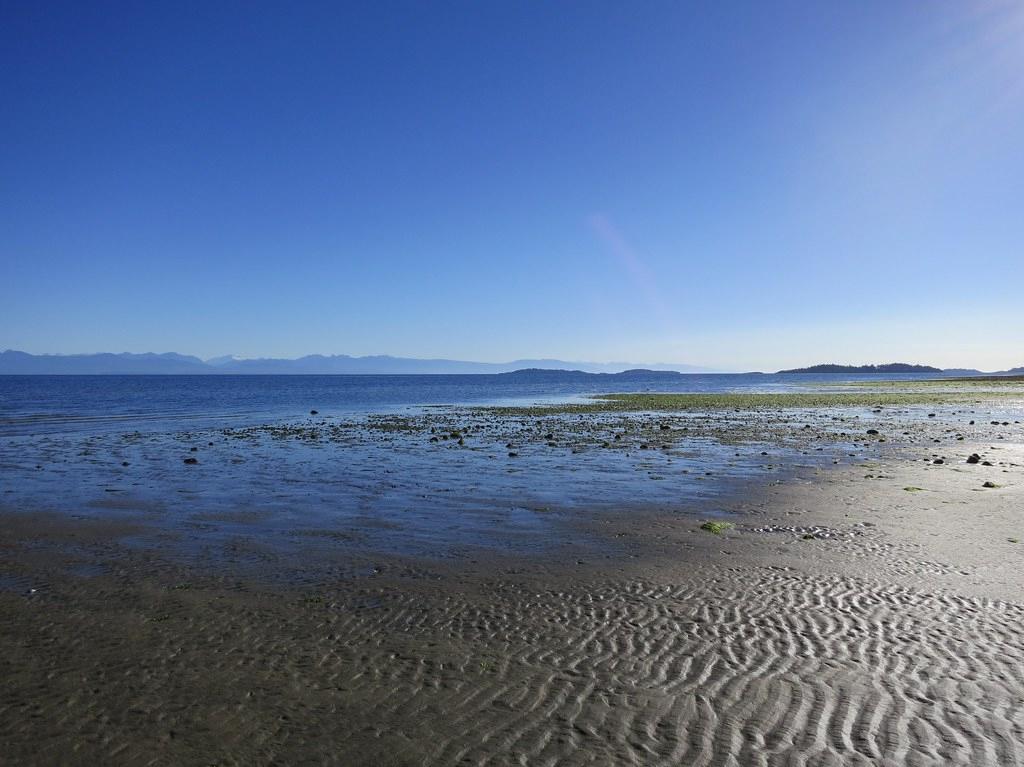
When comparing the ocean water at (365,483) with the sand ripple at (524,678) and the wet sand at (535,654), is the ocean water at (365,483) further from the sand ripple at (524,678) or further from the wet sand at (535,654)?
the sand ripple at (524,678)

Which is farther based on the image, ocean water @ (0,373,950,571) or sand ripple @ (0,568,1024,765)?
ocean water @ (0,373,950,571)

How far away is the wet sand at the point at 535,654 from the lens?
617cm

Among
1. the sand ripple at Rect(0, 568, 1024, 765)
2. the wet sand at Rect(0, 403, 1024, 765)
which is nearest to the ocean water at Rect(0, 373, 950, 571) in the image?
→ the wet sand at Rect(0, 403, 1024, 765)

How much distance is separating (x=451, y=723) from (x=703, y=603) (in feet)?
16.5

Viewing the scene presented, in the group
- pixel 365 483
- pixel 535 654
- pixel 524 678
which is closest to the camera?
→ pixel 524 678

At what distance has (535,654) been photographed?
8141 millimetres

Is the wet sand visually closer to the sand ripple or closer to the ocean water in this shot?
the sand ripple

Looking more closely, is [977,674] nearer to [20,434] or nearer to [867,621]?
[867,621]

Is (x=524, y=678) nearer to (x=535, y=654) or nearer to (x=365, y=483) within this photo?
(x=535, y=654)

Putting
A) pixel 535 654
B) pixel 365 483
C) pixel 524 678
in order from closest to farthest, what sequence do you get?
pixel 524 678
pixel 535 654
pixel 365 483

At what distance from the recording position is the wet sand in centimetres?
617

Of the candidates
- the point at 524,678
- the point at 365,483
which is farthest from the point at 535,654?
the point at 365,483

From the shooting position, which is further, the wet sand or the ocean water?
the ocean water

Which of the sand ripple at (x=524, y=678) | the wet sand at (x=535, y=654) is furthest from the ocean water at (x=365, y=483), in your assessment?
the sand ripple at (x=524, y=678)
